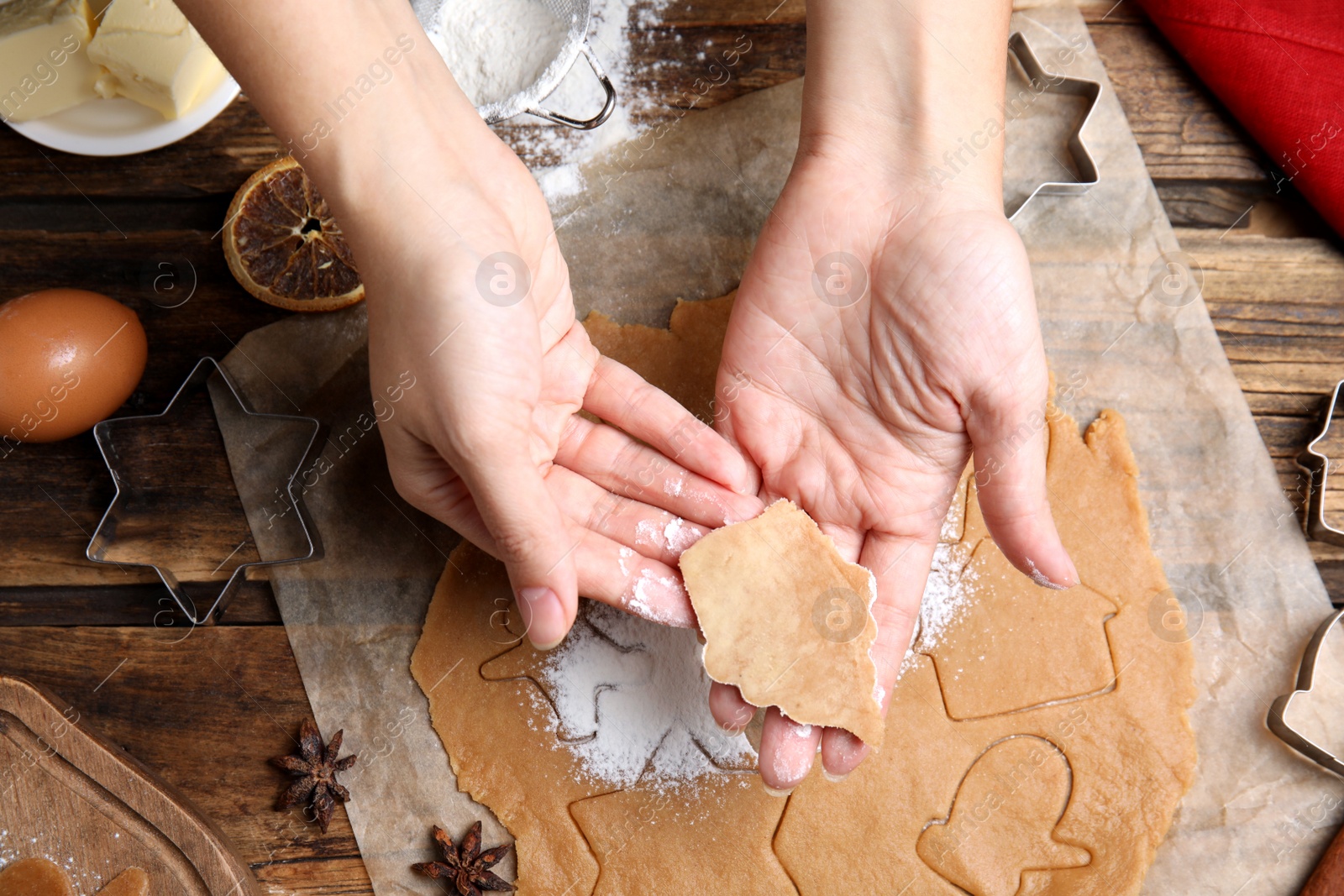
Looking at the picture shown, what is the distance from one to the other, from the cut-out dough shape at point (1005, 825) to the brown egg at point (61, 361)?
7.37 ft

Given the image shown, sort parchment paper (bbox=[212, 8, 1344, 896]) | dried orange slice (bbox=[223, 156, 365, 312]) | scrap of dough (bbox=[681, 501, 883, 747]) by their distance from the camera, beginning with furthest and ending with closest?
1. dried orange slice (bbox=[223, 156, 365, 312])
2. parchment paper (bbox=[212, 8, 1344, 896])
3. scrap of dough (bbox=[681, 501, 883, 747])

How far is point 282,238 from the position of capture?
2309 millimetres

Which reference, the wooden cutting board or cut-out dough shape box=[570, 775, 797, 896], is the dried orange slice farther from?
cut-out dough shape box=[570, 775, 797, 896]

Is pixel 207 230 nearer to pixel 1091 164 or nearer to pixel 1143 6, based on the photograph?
pixel 1091 164

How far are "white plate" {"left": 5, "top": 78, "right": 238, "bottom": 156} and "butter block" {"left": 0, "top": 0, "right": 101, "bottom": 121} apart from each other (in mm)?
47

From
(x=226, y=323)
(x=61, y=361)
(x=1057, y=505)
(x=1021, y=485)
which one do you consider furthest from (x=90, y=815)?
(x=1057, y=505)

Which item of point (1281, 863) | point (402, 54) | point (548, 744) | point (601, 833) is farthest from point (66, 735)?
point (1281, 863)

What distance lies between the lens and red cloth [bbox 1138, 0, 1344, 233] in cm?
241

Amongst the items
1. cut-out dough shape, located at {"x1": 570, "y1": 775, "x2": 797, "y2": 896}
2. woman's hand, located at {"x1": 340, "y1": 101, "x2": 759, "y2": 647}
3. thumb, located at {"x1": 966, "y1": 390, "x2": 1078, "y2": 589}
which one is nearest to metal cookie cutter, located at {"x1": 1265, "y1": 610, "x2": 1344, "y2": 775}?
thumb, located at {"x1": 966, "y1": 390, "x2": 1078, "y2": 589}

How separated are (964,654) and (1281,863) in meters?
0.88

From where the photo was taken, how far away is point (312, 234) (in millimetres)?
2303

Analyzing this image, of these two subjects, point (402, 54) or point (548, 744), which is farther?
point (548, 744)

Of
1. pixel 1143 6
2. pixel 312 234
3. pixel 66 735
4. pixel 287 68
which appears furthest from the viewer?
pixel 1143 6

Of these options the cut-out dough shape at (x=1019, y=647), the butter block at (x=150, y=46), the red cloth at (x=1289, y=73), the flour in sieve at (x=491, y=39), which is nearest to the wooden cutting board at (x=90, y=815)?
the butter block at (x=150, y=46)
